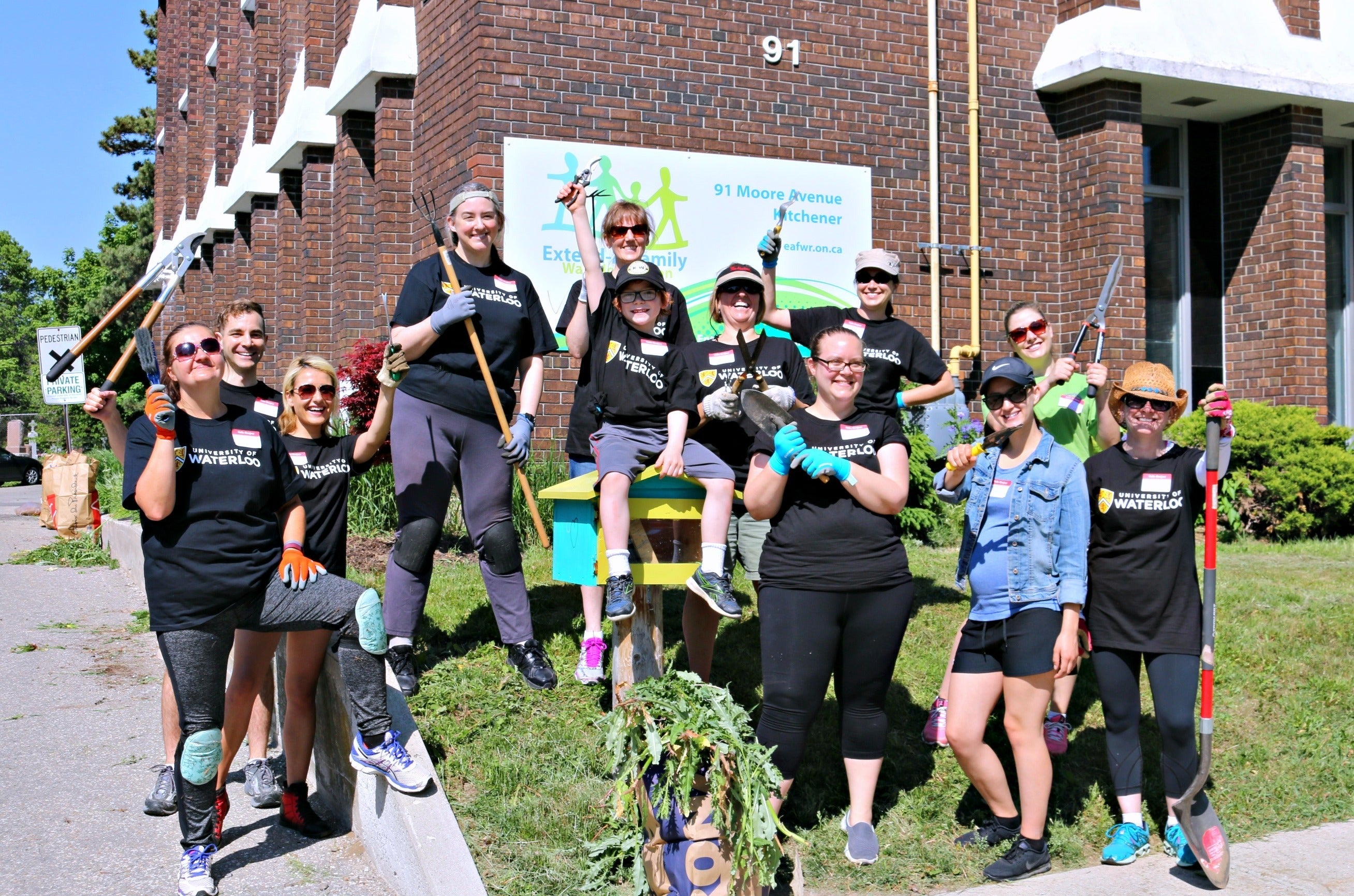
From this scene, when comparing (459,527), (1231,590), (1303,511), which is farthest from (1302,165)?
(459,527)

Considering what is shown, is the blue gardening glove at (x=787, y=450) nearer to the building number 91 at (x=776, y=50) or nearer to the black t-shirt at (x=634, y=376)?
the black t-shirt at (x=634, y=376)

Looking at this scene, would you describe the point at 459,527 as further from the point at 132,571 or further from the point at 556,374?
the point at 132,571

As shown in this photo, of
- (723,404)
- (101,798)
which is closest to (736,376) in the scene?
(723,404)

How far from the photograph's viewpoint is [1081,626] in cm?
493

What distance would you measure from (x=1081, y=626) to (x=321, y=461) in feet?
11.0

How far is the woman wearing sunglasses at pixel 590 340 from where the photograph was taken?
5.50m

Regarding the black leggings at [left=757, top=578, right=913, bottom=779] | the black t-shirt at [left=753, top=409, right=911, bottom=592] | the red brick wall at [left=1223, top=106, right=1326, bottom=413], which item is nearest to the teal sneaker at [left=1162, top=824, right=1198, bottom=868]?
the black leggings at [left=757, top=578, right=913, bottom=779]

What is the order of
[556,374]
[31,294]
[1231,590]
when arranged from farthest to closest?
[31,294], [556,374], [1231,590]

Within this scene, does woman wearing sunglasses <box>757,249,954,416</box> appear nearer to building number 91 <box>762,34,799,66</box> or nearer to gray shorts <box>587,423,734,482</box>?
gray shorts <box>587,423,734,482</box>

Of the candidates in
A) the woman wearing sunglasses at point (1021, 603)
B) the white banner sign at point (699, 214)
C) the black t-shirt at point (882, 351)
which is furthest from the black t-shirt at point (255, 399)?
the white banner sign at point (699, 214)

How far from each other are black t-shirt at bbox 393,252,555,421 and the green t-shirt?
259 cm

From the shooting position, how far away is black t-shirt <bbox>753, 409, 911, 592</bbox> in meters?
4.39

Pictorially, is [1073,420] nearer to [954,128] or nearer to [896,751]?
[896,751]

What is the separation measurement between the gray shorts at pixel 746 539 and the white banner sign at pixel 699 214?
4.34 meters
